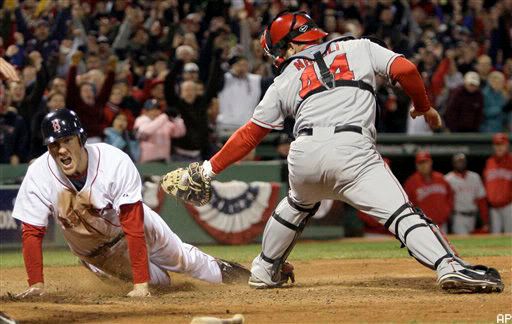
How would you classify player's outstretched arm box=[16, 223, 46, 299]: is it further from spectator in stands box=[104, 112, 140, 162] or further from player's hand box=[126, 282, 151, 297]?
spectator in stands box=[104, 112, 140, 162]

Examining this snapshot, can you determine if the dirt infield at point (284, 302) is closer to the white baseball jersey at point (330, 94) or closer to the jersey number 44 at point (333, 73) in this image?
the white baseball jersey at point (330, 94)

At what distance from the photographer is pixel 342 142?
22.7 ft

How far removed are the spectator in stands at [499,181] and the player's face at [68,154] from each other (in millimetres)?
9051

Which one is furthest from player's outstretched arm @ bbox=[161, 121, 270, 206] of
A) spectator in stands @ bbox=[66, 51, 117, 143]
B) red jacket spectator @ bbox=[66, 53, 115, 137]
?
red jacket spectator @ bbox=[66, 53, 115, 137]

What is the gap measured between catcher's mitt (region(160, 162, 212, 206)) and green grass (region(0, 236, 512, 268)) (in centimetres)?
358

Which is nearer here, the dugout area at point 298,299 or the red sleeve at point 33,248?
the dugout area at point 298,299

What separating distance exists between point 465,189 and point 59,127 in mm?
9293

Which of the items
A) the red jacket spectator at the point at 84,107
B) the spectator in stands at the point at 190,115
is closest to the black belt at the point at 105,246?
the red jacket spectator at the point at 84,107

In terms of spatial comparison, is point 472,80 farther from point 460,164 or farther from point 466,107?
point 460,164

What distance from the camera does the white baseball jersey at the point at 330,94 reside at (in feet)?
22.9

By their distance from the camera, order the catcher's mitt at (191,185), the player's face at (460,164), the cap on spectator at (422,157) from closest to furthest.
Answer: the catcher's mitt at (191,185), the cap on spectator at (422,157), the player's face at (460,164)

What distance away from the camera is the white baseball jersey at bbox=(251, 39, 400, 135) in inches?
275

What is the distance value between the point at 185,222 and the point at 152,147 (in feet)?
3.51

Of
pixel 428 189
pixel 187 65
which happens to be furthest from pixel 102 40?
pixel 428 189
